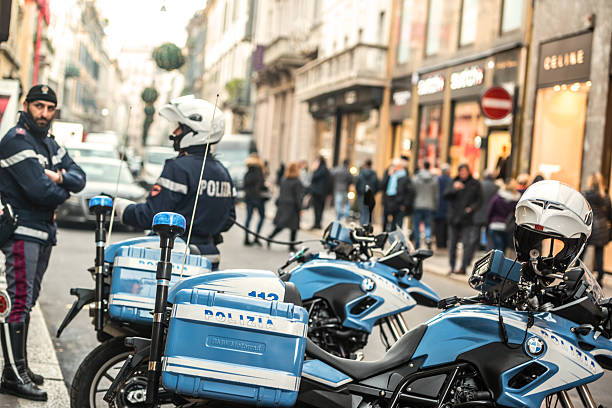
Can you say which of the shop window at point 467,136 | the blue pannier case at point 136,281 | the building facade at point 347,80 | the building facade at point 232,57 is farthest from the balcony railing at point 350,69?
the blue pannier case at point 136,281

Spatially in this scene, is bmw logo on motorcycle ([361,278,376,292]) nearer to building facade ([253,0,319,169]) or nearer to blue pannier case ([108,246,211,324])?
blue pannier case ([108,246,211,324])

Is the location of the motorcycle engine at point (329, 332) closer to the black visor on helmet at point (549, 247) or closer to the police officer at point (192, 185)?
the police officer at point (192, 185)

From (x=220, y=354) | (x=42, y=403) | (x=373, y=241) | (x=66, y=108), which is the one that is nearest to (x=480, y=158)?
(x=373, y=241)

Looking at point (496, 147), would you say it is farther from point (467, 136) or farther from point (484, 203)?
point (484, 203)

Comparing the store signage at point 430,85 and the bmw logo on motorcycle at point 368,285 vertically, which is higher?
the store signage at point 430,85

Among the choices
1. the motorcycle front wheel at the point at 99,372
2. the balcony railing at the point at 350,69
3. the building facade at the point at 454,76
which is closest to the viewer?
the motorcycle front wheel at the point at 99,372

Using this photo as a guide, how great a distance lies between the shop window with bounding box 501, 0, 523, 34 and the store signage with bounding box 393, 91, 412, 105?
562cm

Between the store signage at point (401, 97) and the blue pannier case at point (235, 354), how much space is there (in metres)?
22.6

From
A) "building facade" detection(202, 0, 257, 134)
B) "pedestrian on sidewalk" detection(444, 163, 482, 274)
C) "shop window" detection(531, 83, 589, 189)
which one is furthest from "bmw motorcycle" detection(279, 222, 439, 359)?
"building facade" detection(202, 0, 257, 134)

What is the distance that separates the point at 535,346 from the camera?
3.56 m

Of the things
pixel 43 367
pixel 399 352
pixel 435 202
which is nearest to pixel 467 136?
pixel 435 202

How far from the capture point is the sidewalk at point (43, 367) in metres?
5.17

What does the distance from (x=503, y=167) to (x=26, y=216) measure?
13922mm

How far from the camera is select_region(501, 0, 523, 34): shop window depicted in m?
19.5
